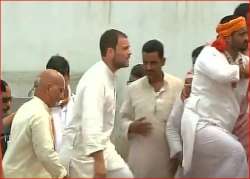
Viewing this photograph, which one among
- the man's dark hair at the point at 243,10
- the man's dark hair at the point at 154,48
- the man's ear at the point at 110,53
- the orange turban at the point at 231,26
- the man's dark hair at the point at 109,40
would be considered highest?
the man's dark hair at the point at 243,10

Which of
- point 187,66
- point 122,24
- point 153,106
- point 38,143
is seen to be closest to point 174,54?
point 187,66

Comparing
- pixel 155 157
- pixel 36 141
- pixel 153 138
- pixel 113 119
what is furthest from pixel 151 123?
pixel 36 141

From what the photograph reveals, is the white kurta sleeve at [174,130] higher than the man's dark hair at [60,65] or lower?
lower

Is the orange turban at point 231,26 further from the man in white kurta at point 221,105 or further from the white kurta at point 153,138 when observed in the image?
the white kurta at point 153,138

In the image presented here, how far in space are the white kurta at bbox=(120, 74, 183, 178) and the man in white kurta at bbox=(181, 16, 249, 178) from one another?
47cm

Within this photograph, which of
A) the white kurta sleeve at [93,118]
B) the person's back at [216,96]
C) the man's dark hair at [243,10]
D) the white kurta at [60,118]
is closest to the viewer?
the white kurta sleeve at [93,118]

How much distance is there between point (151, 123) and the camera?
11.6ft

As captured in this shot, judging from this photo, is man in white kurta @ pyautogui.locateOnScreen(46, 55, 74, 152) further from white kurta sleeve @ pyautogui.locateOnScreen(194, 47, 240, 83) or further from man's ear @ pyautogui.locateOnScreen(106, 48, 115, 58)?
white kurta sleeve @ pyautogui.locateOnScreen(194, 47, 240, 83)

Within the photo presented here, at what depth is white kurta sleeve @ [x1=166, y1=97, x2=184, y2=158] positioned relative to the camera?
3.47m

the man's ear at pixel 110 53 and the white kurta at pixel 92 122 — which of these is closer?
the white kurta at pixel 92 122

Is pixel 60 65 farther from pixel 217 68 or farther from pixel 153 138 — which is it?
pixel 217 68

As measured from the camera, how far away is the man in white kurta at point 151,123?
3.55 metres

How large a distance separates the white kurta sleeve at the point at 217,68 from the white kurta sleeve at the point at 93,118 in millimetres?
535

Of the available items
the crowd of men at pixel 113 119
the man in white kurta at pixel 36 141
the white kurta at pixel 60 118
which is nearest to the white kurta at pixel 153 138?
the crowd of men at pixel 113 119
